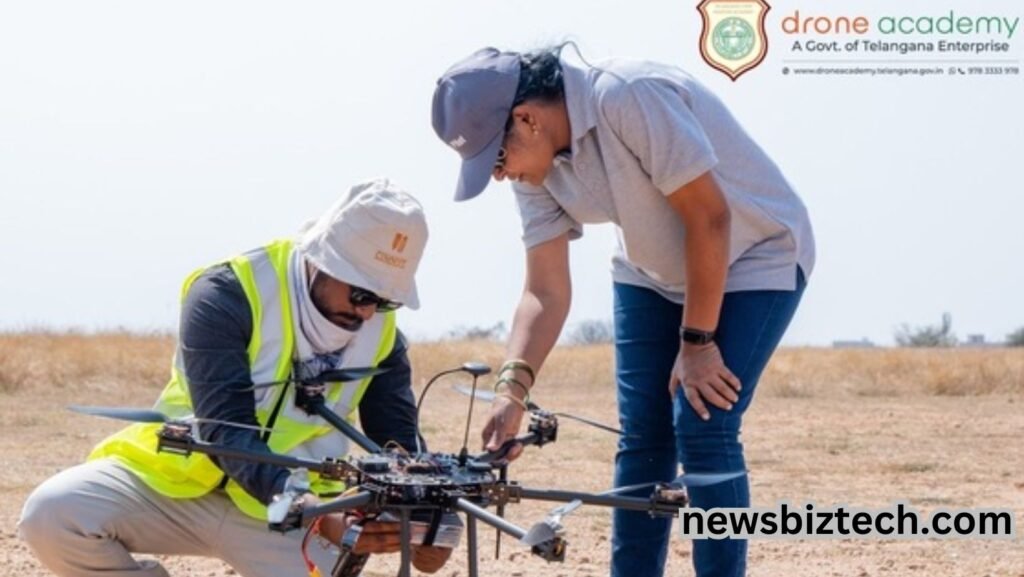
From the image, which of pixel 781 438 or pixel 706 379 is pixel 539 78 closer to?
pixel 706 379

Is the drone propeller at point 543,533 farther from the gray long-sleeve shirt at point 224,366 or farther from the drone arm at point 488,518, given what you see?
the gray long-sleeve shirt at point 224,366

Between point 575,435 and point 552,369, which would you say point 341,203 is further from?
point 552,369

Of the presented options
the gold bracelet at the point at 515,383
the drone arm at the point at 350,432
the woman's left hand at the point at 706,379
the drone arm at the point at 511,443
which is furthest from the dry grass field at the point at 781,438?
the drone arm at the point at 511,443

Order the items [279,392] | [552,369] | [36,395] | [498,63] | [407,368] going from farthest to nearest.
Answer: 1. [552,369]
2. [36,395]
3. [407,368]
4. [279,392]
5. [498,63]

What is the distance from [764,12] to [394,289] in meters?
6.10

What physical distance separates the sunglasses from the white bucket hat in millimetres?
46

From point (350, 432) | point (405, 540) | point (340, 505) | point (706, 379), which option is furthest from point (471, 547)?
point (706, 379)

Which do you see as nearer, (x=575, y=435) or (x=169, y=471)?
(x=169, y=471)

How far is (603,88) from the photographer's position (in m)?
4.44

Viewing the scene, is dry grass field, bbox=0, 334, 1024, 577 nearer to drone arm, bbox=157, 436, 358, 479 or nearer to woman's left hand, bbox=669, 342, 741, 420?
woman's left hand, bbox=669, 342, 741, 420

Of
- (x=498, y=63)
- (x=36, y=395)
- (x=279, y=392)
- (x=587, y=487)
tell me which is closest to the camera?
(x=498, y=63)

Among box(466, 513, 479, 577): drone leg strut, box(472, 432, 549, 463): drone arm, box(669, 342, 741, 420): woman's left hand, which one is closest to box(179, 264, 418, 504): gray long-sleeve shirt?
box(472, 432, 549, 463): drone arm

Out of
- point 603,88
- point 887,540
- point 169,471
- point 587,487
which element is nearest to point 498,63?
point 603,88

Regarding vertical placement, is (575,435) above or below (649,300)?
below
